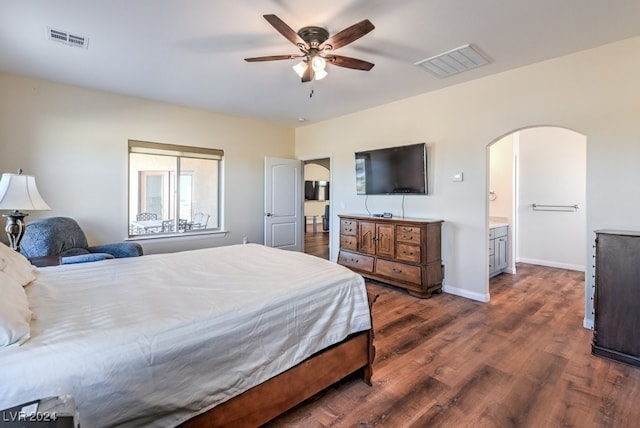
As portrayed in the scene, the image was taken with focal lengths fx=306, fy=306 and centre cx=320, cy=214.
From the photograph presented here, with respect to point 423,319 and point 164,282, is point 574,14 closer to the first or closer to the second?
point 423,319

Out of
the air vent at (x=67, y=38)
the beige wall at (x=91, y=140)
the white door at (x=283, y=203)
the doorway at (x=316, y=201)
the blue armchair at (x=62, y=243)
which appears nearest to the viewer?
the air vent at (x=67, y=38)

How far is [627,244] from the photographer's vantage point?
94.0 inches

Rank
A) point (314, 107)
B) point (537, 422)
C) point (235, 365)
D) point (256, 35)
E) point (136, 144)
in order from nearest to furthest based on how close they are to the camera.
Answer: point (235, 365) → point (537, 422) → point (256, 35) → point (136, 144) → point (314, 107)

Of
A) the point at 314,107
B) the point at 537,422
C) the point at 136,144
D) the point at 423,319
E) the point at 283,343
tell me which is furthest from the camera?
the point at 314,107

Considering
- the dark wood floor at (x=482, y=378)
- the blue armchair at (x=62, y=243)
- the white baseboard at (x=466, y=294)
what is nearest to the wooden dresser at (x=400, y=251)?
the white baseboard at (x=466, y=294)

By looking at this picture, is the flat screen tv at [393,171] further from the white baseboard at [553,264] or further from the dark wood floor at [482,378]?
the white baseboard at [553,264]

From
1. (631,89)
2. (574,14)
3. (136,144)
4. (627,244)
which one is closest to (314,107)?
(136,144)

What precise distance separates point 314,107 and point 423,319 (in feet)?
11.3

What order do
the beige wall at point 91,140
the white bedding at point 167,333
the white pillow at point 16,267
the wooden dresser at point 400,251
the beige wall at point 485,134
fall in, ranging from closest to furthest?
the white bedding at point 167,333, the white pillow at point 16,267, the beige wall at point 485,134, the beige wall at point 91,140, the wooden dresser at point 400,251

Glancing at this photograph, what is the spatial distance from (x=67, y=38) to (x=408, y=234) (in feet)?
13.2

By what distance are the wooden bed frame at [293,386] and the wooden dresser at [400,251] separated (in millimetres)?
1971

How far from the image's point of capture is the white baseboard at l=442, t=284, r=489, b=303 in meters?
3.71

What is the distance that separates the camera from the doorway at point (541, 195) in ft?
16.4

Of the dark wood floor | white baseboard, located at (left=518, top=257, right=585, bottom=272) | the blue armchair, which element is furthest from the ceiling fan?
white baseboard, located at (left=518, top=257, right=585, bottom=272)
